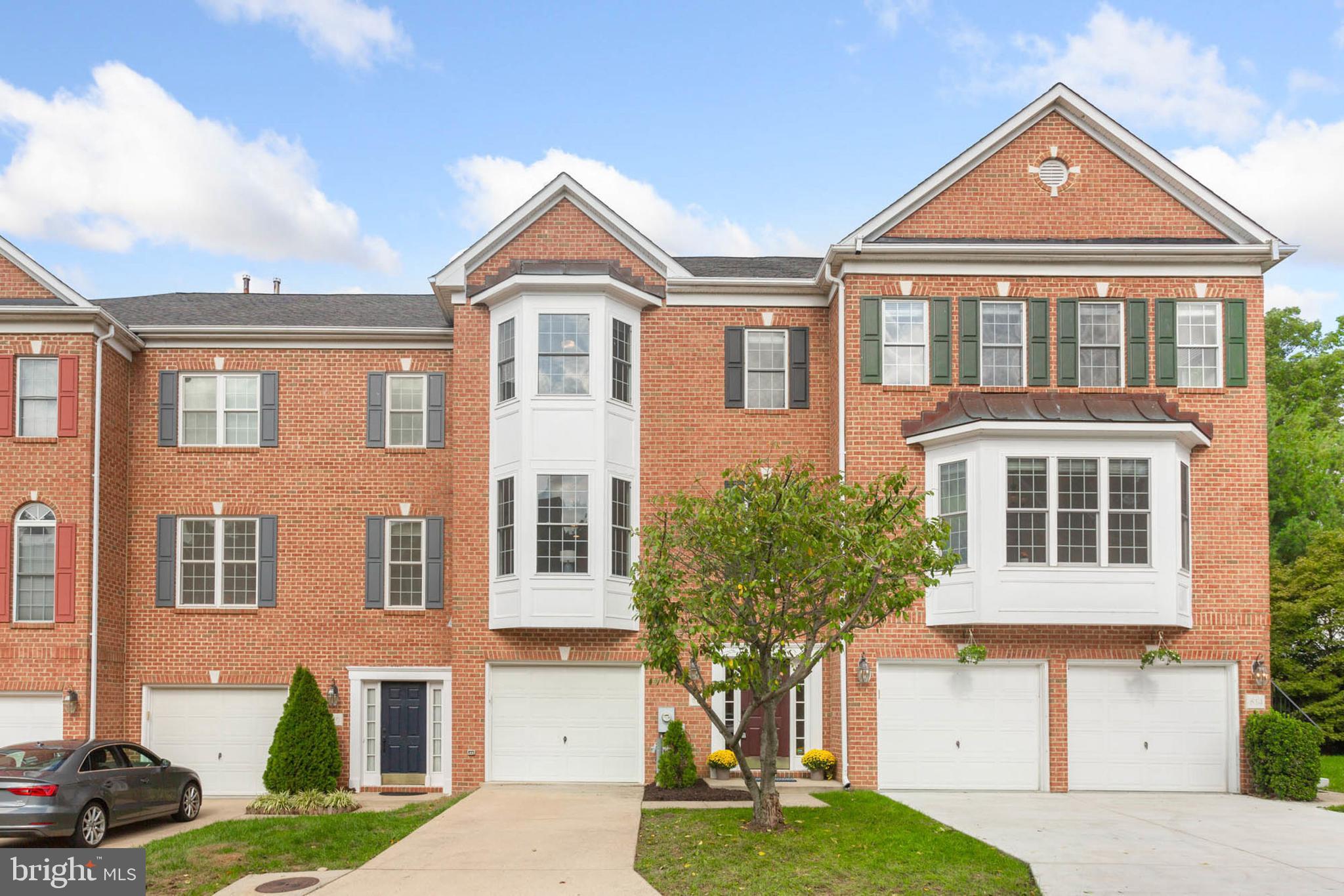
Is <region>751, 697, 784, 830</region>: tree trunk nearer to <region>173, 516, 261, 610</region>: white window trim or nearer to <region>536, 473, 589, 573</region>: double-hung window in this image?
<region>536, 473, 589, 573</region>: double-hung window

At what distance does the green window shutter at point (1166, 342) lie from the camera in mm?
20156

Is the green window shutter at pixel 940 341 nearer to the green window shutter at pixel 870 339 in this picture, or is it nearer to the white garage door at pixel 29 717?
the green window shutter at pixel 870 339

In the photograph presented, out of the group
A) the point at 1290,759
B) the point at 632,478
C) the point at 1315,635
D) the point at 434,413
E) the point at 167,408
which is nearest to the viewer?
the point at 1290,759

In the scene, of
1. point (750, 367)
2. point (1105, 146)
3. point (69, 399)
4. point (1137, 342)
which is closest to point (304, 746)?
point (69, 399)

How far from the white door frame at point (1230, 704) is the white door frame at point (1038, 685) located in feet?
1.02

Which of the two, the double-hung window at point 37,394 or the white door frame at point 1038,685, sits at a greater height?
the double-hung window at point 37,394

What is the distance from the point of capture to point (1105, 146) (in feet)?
67.8

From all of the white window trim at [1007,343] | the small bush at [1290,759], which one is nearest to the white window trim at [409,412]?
the white window trim at [1007,343]

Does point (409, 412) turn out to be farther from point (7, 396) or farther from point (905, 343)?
point (905, 343)

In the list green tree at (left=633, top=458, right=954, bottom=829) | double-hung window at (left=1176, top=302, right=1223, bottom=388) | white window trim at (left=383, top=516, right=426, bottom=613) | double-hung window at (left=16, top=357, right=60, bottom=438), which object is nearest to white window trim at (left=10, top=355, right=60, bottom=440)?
double-hung window at (left=16, top=357, right=60, bottom=438)

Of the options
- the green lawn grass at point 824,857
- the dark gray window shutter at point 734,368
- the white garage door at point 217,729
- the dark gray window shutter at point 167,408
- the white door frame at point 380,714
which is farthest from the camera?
the dark gray window shutter at point 167,408

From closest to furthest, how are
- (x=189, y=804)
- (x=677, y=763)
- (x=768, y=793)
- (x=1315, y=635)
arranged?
(x=768, y=793) → (x=189, y=804) → (x=677, y=763) → (x=1315, y=635)

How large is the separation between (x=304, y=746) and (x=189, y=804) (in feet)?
8.78

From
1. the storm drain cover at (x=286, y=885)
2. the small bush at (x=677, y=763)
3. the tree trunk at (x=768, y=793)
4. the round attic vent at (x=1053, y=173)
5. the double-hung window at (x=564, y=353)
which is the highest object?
the round attic vent at (x=1053, y=173)
